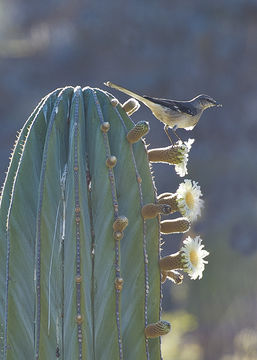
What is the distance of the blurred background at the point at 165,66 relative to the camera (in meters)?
11.7

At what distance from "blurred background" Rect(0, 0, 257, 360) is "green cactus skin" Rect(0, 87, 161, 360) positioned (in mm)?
8819

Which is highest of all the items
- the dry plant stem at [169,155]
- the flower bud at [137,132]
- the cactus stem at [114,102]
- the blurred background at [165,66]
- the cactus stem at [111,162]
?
the blurred background at [165,66]

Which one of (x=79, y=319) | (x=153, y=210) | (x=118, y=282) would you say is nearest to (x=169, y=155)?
(x=153, y=210)

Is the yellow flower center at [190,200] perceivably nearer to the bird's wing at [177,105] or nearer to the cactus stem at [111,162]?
the cactus stem at [111,162]

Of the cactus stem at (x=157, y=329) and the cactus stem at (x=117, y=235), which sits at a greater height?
the cactus stem at (x=117, y=235)

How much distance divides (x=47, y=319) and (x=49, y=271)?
5.0 inches

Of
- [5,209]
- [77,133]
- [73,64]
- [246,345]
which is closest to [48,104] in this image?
[77,133]

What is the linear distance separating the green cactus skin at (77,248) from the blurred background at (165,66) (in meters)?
8.82

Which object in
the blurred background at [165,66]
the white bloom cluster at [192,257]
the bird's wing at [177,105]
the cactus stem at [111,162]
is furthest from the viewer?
the blurred background at [165,66]

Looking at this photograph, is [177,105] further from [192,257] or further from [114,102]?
[192,257]

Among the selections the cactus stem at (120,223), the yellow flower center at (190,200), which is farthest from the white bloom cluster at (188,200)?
the cactus stem at (120,223)

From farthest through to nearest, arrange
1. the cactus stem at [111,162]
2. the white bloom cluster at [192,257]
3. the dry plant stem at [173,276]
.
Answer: the dry plant stem at [173,276] → the white bloom cluster at [192,257] → the cactus stem at [111,162]

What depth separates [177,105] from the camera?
250 centimetres

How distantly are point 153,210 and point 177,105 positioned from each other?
66 cm
